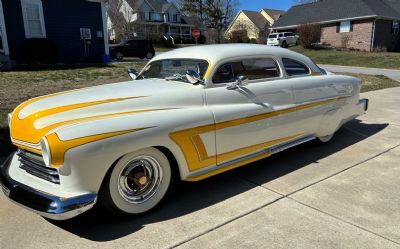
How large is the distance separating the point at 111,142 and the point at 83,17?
18125 millimetres

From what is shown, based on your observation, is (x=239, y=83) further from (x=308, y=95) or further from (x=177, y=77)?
(x=308, y=95)

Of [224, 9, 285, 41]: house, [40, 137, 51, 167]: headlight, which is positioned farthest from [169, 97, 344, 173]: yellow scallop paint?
[224, 9, 285, 41]: house

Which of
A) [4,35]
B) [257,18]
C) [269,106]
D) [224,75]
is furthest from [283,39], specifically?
[224,75]

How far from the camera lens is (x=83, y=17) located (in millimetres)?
19141

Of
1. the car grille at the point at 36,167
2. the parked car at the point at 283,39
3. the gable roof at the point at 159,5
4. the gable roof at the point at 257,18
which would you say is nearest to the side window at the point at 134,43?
the parked car at the point at 283,39

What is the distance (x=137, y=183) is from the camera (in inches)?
129

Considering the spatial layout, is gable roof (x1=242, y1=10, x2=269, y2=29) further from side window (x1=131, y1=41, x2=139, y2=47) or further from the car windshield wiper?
the car windshield wiper

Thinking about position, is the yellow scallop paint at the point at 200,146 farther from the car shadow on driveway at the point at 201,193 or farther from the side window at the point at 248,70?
the side window at the point at 248,70

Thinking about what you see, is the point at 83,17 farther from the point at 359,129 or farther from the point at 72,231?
the point at 72,231

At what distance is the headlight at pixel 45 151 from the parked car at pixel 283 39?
37.0 metres

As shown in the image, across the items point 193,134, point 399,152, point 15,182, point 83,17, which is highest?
point 83,17

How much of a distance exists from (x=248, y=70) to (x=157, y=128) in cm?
165

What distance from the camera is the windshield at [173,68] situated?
4.00 meters

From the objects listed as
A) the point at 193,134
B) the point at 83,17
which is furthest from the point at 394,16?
the point at 193,134
